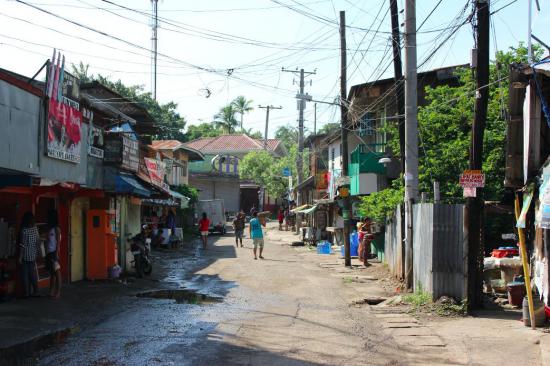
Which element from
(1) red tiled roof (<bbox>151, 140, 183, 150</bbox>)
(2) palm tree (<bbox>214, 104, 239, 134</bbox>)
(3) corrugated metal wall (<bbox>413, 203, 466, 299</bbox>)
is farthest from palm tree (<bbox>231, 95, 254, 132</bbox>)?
(3) corrugated metal wall (<bbox>413, 203, 466, 299</bbox>)

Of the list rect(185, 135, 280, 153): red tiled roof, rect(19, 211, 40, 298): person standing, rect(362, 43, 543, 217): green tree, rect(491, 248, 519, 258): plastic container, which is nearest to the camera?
rect(19, 211, 40, 298): person standing

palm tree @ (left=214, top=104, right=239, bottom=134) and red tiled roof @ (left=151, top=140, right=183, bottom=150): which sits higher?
palm tree @ (left=214, top=104, right=239, bottom=134)

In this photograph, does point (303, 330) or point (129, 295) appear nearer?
point (303, 330)

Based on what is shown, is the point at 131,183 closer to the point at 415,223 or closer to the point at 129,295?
the point at 129,295

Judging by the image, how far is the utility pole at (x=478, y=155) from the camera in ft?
37.7

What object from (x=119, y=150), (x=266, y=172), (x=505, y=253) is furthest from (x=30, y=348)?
(x=266, y=172)

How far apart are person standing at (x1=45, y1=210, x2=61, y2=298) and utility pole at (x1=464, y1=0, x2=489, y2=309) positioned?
8583mm

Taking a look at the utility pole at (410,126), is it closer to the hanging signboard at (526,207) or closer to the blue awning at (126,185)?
the hanging signboard at (526,207)

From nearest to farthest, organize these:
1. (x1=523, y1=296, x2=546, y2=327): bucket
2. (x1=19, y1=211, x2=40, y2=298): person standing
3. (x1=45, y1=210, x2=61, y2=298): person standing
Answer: (x1=523, y1=296, x2=546, y2=327): bucket
(x1=19, y1=211, x2=40, y2=298): person standing
(x1=45, y1=210, x2=61, y2=298): person standing

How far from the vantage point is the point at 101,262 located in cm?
1664

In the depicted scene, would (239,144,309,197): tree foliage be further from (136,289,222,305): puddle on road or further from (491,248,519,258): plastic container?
(491,248,519,258): plastic container

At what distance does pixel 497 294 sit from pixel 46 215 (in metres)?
10.9

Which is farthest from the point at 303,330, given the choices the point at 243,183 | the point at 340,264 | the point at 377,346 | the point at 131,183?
the point at 243,183

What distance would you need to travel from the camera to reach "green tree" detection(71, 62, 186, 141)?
51250 mm
